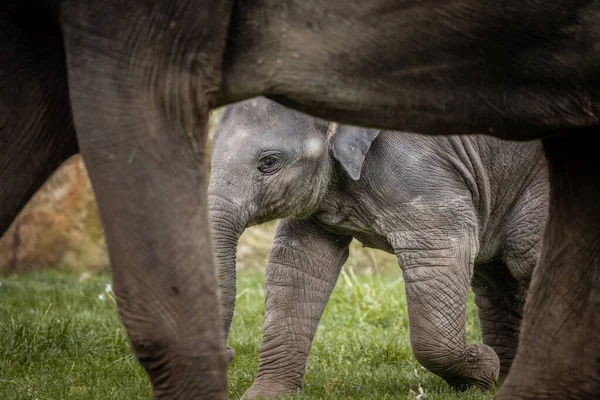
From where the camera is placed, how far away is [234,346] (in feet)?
21.6

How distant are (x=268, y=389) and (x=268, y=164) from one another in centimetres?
108

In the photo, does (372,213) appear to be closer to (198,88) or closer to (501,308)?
(501,308)

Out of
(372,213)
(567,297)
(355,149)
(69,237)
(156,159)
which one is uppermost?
(156,159)

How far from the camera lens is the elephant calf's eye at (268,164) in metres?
5.56

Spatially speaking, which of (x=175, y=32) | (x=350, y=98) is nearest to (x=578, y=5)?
(x=350, y=98)

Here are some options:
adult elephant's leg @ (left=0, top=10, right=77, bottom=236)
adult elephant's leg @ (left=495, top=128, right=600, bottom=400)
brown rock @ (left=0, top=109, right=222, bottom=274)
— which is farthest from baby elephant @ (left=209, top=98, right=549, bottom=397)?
brown rock @ (left=0, top=109, right=222, bottom=274)

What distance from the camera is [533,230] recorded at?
5.86m

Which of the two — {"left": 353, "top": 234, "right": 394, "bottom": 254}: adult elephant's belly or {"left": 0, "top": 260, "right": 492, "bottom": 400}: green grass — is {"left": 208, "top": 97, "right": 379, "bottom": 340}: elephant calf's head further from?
{"left": 0, "top": 260, "right": 492, "bottom": 400}: green grass

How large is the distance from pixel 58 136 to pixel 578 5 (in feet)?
4.95

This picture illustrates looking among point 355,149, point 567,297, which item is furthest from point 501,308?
point 567,297

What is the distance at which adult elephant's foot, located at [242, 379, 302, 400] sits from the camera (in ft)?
17.3

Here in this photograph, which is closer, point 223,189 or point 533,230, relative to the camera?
point 223,189

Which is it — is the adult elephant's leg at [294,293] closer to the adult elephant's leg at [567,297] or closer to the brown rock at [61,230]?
the adult elephant's leg at [567,297]

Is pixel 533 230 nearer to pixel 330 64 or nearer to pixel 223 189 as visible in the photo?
pixel 223 189
